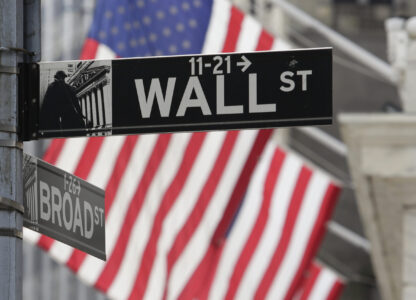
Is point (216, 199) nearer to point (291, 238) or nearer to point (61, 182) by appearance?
point (291, 238)

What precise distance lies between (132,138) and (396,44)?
292 centimetres

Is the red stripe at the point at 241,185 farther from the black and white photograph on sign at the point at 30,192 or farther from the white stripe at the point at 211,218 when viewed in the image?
the black and white photograph on sign at the point at 30,192

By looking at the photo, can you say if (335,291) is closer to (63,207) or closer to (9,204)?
(63,207)

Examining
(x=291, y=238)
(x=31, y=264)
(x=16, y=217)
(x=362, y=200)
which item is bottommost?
(x=31, y=264)

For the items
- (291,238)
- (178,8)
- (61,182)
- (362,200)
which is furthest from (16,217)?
(291,238)

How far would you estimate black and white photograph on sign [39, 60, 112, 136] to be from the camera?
5.55 m

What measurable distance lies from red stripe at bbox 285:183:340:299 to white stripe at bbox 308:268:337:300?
3.26 meters

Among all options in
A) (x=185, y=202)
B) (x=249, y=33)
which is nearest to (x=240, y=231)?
(x=249, y=33)

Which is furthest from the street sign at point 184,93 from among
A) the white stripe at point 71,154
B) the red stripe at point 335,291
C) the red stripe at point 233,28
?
the red stripe at point 335,291

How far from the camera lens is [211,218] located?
15.7 meters

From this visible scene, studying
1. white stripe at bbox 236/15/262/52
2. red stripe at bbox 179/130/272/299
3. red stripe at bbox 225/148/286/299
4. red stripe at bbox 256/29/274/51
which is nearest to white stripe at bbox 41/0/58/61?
red stripe at bbox 225/148/286/299

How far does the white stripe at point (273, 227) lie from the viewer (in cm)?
1878

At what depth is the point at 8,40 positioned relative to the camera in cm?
543

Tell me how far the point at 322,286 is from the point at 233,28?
8.75m
